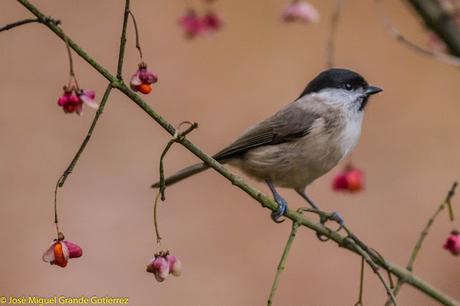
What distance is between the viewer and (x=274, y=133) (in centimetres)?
370

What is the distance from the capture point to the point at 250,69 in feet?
20.2

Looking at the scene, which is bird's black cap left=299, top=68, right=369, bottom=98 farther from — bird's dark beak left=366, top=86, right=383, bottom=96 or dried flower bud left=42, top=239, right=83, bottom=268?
dried flower bud left=42, top=239, right=83, bottom=268

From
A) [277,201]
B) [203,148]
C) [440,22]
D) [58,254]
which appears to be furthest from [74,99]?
[203,148]

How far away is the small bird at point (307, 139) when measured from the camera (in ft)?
11.8

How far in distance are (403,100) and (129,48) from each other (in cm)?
225

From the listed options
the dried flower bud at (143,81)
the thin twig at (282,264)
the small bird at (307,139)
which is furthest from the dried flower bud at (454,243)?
the dried flower bud at (143,81)

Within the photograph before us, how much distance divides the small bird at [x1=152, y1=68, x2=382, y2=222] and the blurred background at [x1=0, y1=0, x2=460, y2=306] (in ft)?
4.82

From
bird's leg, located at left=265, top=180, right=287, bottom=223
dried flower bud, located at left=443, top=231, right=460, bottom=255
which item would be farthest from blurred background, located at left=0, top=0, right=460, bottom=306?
dried flower bud, located at left=443, top=231, right=460, bottom=255

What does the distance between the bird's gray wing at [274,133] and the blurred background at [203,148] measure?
146 cm

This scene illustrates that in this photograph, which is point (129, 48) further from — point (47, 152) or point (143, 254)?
point (143, 254)

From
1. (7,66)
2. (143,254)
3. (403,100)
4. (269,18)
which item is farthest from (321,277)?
(7,66)

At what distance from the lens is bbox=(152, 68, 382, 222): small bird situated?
3.58m

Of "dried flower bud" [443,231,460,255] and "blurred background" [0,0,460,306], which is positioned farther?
"blurred background" [0,0,460,306]

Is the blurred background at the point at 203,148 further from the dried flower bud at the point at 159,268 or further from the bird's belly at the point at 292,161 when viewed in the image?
the dried flower bud at the point at 159,268
